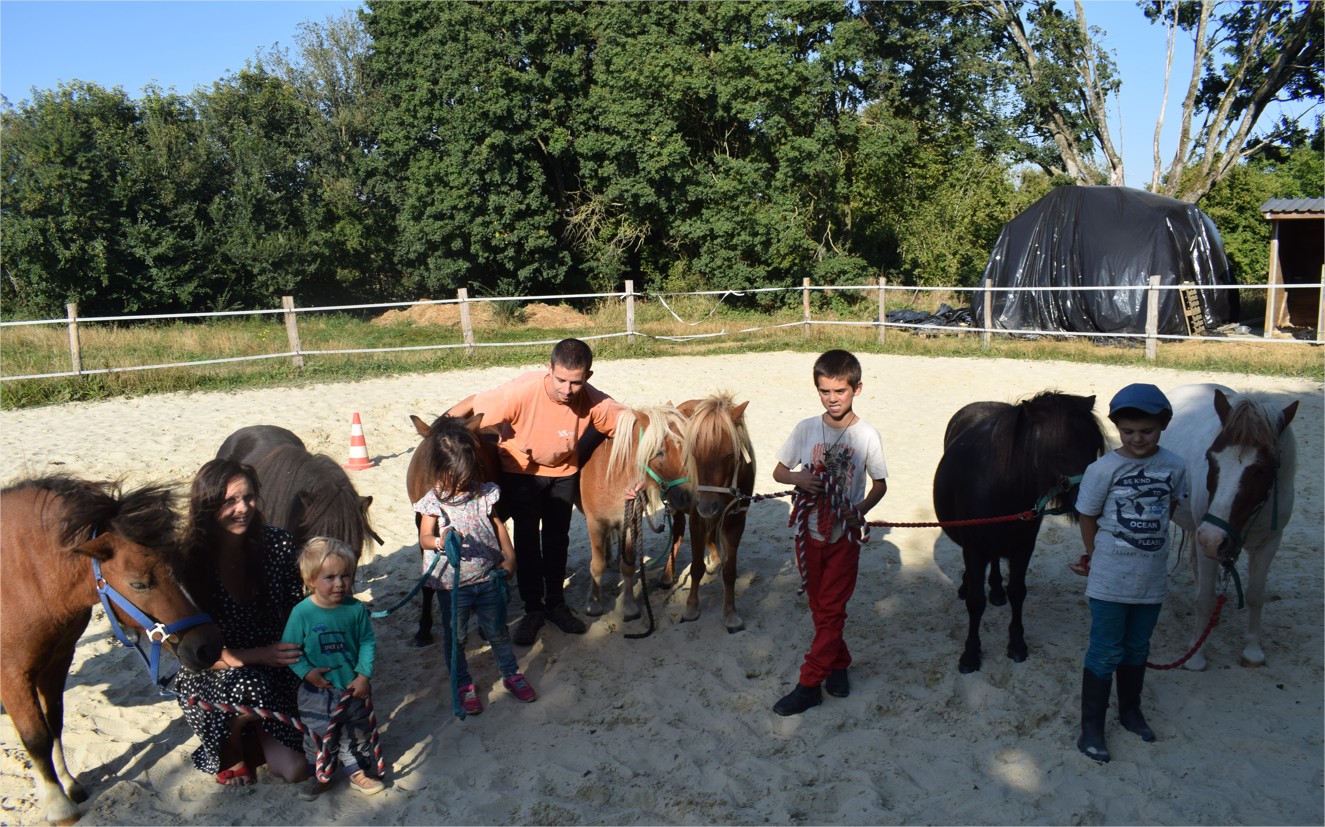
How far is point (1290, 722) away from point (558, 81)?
22.9m

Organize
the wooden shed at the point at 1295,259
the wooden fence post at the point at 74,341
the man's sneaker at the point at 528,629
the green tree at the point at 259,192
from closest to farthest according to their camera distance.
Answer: the man's sneaker at the point at 528,629
the wooden fence post at the point at 74,341
the wooden shed at the point at 1295,259
the green tree at the point at 259,192

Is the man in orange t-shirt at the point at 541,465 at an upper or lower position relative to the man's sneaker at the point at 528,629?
upper

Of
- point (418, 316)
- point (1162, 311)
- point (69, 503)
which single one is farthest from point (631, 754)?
point (418, 316)

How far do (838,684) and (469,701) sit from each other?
1.71 meters

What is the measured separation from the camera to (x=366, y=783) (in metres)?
3.36

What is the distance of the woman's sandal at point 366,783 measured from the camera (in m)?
3.35

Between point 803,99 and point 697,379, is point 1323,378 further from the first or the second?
point 803,99

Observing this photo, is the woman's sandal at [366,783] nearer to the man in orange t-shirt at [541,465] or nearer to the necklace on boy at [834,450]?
the man in orange t-shirt at [541,465]

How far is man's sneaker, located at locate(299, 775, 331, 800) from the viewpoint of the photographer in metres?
3.30

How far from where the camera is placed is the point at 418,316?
2228cm

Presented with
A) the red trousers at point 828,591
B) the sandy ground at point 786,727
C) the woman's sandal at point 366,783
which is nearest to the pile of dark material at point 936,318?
the sandy ground at point 786,727

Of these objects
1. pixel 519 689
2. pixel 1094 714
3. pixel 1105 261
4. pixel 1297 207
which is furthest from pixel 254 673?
pixel 1297 207

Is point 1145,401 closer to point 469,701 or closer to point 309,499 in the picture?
point 469,701

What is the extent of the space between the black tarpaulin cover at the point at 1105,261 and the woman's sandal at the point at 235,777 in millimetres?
14234
